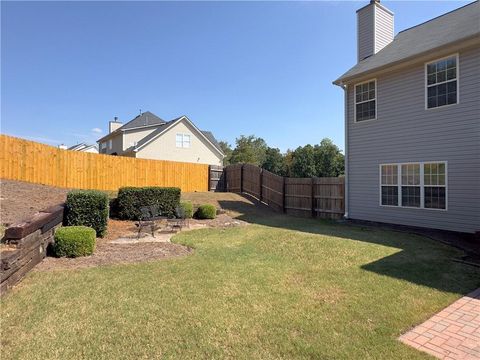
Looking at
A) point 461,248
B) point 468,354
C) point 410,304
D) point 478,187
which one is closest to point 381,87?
point 478,187

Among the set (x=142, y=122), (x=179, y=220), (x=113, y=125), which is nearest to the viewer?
(x=179, y=220)

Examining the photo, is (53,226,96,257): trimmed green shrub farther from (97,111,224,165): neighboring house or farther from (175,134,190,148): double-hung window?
(175,134,190,148): double-hung window

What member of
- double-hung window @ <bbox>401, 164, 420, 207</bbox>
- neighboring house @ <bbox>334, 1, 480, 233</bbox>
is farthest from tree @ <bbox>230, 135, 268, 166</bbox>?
double-hung window @ <bbox>401, 164, 420, 207</bbox>

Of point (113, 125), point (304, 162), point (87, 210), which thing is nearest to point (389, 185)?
point (87, 210)

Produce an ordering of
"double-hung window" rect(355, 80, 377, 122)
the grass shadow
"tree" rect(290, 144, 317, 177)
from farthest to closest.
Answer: "tree" rect(290, 144, 317, 177) < "double-hung window" rect(355, 80, 377, 122) < the grass shadow

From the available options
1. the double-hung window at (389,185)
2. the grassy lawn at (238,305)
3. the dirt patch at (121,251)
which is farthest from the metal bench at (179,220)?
the double-hung window at (389,185)

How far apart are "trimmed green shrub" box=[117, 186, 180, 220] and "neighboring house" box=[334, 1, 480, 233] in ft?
23.6

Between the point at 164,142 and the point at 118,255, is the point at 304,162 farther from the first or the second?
the point at 118,255

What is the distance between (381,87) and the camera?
11453 millimetres

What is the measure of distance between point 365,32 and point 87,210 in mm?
13029

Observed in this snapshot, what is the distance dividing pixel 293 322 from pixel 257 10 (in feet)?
33.4

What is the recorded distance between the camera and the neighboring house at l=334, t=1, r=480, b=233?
905cm

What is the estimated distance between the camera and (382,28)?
13344 millimetres

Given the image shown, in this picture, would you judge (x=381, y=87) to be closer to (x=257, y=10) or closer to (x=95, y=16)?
(x=257, y=10)
